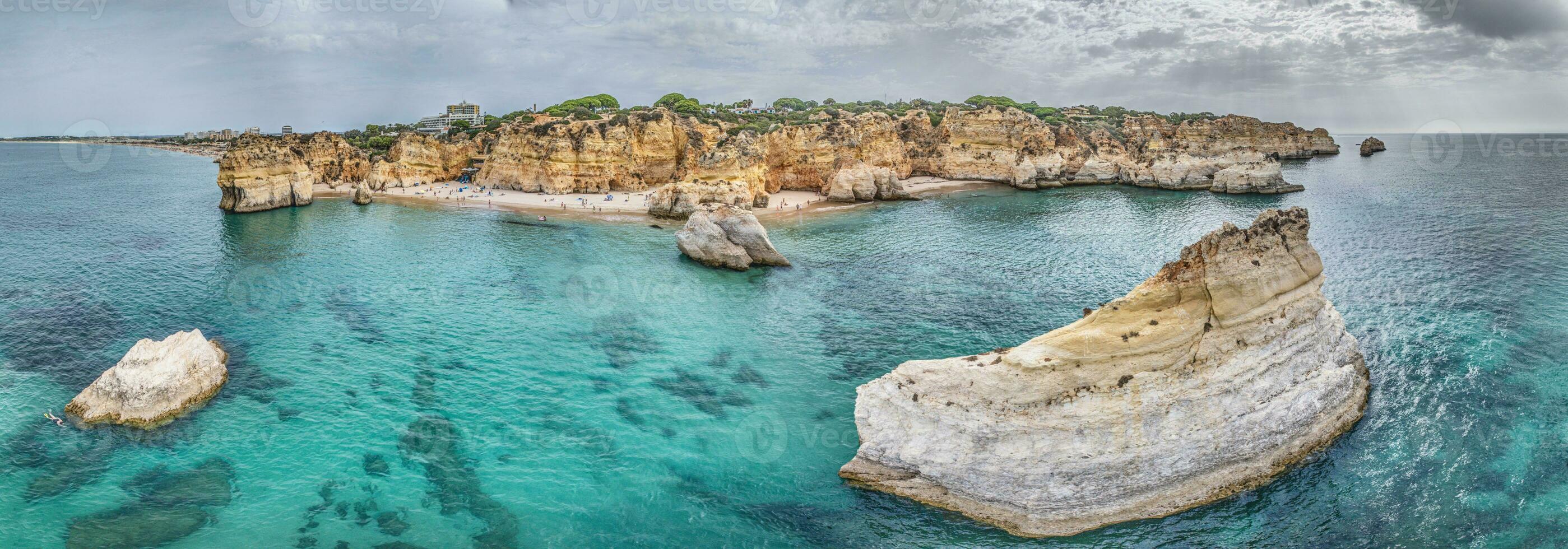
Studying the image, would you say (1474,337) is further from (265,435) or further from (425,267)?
(425,267)

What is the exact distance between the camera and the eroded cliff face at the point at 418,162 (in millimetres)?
71500

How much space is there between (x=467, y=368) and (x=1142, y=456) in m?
21.4

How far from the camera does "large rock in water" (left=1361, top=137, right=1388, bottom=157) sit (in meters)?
133

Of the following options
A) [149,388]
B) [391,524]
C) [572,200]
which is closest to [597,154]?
[572,200]

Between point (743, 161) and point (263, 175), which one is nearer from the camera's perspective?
point (743, 161)

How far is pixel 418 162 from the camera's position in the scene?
74.8m

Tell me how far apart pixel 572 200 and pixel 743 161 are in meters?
17.4

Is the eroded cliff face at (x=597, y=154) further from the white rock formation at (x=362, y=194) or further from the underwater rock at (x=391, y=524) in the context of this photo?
the underwater rock at (x=391, y=524)

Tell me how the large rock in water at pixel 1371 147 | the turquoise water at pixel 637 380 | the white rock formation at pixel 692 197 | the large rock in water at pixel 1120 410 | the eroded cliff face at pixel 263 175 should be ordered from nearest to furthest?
the large rock in water at pixel 1120 410
the turquoise water at pixel 637 380
the white rock formation at pixel 692 197
the eroded cliff face at pixel 263 175
the large rock in water at pixel 1371 147

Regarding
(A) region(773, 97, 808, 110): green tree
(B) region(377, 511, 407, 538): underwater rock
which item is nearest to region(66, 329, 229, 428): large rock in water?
(B) region(377, 511, 407, 538): underwater rock

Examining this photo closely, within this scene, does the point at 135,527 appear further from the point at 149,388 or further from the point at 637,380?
the point at 637,380

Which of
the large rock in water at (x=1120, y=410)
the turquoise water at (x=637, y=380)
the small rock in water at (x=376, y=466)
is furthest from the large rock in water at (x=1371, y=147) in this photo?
the small rock in water at (x=376, y=466)

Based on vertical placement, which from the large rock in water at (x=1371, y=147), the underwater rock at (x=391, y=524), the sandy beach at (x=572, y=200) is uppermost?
the large rock in water at (x=1371, y=147)

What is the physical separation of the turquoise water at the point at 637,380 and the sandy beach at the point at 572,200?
899 centimetres
